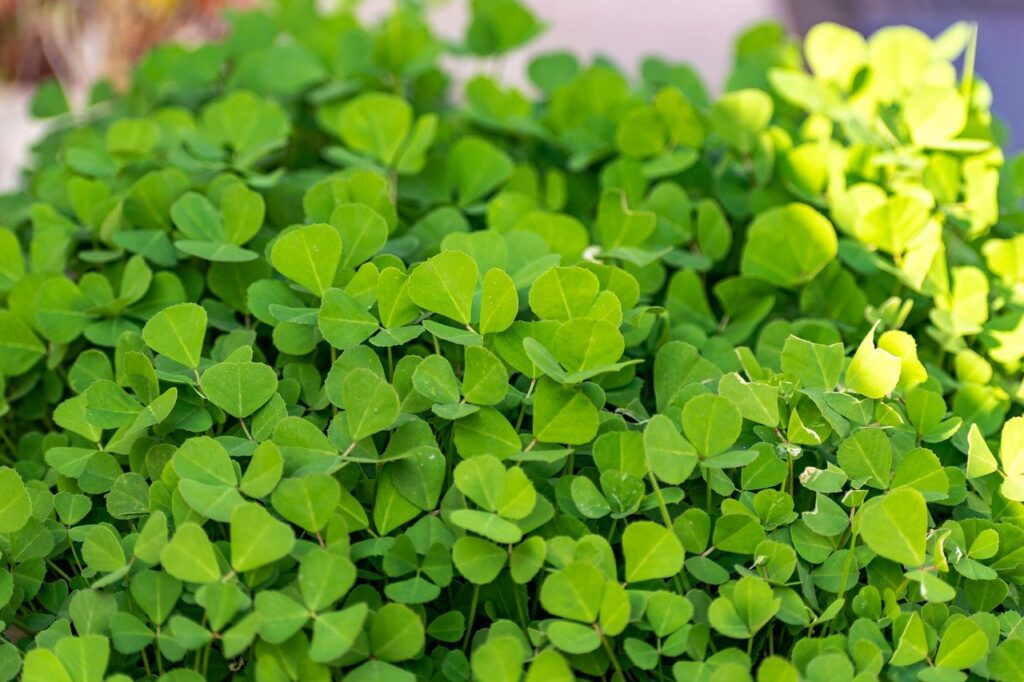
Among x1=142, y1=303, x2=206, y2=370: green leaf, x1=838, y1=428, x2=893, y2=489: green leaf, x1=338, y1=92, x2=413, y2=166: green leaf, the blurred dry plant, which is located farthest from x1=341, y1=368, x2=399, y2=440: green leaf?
the blurred dry plant

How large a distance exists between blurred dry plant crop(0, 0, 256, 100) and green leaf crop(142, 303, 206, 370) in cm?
326

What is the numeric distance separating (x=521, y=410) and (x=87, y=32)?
3.79 meters

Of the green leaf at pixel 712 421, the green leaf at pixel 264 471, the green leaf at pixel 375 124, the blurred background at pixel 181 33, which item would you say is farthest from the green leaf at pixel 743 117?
the blurred background at pixel 181 33

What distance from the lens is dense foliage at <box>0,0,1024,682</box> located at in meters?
0.43

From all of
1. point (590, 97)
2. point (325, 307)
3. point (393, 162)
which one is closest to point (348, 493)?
point (325, 307)

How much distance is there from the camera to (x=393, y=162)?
719 mm

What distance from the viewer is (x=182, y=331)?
51 centimetres

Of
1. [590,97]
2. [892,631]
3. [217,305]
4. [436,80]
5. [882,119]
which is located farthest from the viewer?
[436,80]

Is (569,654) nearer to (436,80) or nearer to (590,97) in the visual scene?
(590,97)

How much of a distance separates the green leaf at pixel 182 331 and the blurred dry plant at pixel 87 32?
3257 mm

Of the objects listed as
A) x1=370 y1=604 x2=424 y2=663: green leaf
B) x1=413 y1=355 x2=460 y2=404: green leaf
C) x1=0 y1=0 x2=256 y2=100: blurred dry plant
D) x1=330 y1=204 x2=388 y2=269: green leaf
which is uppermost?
x1=330 y1=204 x2=388 y2=269: green leaf

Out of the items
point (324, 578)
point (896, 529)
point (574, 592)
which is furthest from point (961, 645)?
point (324, 578)

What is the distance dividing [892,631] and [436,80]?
0.64m

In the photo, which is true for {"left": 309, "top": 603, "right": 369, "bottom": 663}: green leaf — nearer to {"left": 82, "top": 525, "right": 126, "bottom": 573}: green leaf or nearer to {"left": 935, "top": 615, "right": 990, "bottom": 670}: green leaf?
{"left": 82, "top": 525, "right": 126, "bottom": 573}: green leaf
